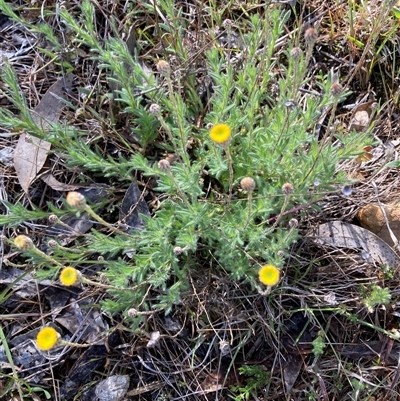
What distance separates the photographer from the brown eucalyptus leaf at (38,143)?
11.3 ft

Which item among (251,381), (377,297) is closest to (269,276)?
(377,297)

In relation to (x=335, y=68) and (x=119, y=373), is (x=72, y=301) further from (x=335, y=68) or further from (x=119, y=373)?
(x=335, y=68)

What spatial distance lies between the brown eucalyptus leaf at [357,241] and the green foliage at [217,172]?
0.29 m

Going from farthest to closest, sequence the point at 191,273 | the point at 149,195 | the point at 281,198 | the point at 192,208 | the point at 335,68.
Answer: the point at 335,68 < the point at 149,195 < the point at 191,273 < the point at 281,198 < the point at 192,208

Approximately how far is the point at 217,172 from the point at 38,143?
1351mm

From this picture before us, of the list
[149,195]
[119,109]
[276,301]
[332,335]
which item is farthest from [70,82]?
[332,335]

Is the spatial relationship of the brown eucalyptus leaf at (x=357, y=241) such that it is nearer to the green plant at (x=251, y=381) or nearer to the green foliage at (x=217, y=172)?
the green foliage at (x=217, y=172)

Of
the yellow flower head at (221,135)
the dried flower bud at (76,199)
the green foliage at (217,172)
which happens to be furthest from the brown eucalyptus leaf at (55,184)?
the yellow flower head at (221,135)

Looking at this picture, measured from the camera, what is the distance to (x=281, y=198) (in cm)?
295

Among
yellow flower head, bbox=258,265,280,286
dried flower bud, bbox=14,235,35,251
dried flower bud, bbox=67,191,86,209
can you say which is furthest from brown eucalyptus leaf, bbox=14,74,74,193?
yellow flower head, bbox=258,265,280,286

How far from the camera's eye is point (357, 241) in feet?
10.7

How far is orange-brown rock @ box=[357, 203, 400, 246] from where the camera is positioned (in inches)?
126

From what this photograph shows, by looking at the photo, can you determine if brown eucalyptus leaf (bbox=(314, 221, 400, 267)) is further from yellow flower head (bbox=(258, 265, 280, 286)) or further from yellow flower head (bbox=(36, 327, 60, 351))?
yellow flower head (bbox=(36, 327, 60, 351))

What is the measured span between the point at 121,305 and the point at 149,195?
79 cm
